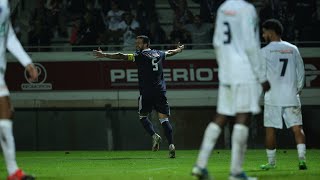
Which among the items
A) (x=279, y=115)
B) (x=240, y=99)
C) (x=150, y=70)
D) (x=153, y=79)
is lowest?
(x=279, y=115)

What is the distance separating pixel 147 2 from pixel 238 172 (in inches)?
606

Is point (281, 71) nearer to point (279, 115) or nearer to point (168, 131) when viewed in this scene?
point (279, 115)

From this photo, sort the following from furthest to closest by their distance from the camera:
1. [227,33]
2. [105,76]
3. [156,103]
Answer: [105,76] → [156,103] → [227,33]

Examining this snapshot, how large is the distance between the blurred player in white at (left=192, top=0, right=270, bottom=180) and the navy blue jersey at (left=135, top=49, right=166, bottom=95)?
690 centimetres

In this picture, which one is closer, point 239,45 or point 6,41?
point 239,45

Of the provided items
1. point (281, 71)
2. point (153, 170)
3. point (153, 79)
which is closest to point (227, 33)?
point (281, 71)

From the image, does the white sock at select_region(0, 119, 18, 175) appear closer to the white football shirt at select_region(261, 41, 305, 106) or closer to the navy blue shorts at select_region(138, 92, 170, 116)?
the white football shirt at select_region(261, 41, 305, 106)

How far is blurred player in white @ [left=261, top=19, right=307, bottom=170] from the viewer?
12164 mm

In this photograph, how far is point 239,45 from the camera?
904 centimetres

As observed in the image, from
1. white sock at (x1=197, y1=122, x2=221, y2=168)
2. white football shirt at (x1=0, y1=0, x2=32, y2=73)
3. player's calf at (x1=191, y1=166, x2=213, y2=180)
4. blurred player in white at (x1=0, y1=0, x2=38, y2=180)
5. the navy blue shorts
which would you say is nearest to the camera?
player's calf at (x1=191, y1=166, x2=213, y2=180)

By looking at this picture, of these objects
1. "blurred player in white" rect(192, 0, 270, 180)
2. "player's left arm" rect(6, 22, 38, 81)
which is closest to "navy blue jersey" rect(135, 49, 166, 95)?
"player's left arm" rect(6, 22, 38, 81)

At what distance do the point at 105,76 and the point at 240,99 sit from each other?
13565 millimetres

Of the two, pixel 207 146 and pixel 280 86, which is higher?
pixel 280 86

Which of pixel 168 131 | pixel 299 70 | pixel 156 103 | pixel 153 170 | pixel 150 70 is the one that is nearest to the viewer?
pixel 153 170
